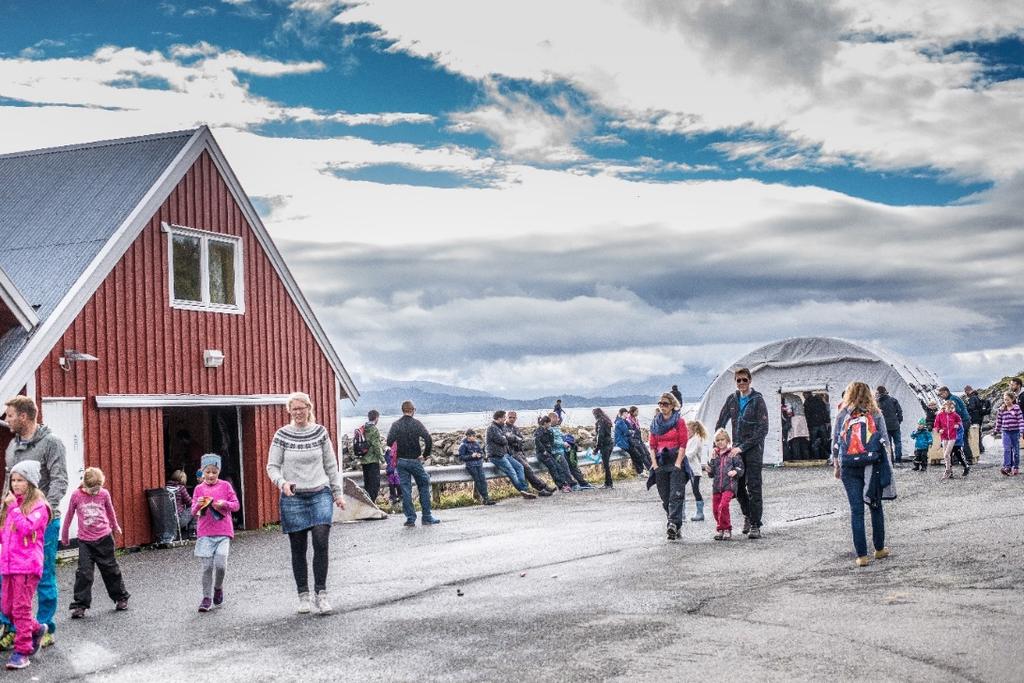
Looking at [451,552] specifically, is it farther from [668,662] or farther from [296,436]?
[668,662]

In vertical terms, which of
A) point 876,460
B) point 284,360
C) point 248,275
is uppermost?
point 248,275

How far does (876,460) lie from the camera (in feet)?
37.0

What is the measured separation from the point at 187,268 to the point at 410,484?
504cm

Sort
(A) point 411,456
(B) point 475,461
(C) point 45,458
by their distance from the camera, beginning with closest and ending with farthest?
1. (C) point 45,458
2. (A) point 411,456
3. (B) point 475,461

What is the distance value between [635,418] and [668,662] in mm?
21325

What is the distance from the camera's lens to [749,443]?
1368 centimetres

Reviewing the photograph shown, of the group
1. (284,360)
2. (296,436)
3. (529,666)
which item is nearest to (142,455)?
(284,360)

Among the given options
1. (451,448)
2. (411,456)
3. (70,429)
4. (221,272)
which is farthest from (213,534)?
(451,448)

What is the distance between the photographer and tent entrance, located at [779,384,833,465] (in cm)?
2861

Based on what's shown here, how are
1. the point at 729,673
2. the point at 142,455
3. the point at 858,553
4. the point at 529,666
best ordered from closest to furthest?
the point at 729,673
the point at 529,666
the point at 858,553
the point at 142,455

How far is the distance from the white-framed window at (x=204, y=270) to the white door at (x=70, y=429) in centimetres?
269

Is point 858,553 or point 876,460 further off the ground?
point 876,460

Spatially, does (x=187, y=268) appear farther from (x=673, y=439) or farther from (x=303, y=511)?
(x=303, y=511)

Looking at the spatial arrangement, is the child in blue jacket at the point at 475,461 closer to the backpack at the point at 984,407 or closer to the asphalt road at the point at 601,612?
the asphalt road at the point at 601,612
